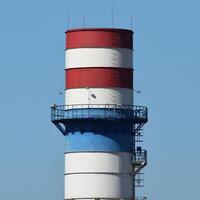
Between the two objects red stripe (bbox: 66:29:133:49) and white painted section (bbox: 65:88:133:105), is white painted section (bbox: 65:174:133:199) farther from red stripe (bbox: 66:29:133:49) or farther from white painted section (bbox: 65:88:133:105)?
red stripe (bbox: 66:29:133:49)

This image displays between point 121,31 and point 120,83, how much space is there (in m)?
3.59

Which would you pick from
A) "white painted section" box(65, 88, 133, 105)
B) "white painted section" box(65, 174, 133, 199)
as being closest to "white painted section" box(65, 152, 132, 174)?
"white painted section" box(65, 174, 133, 199)

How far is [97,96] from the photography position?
17375 cm

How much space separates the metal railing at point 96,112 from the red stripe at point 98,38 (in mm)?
3918

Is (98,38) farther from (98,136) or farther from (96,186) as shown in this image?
(96,186)

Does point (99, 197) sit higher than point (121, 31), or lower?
lower

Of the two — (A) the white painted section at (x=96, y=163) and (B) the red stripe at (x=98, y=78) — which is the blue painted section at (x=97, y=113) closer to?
(B) the red stripe at (x=98, y=78)

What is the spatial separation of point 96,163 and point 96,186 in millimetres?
1487

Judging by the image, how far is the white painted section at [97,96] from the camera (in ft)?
570

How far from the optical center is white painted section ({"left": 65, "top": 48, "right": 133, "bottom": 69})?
174 meters

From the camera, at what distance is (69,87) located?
573 feet

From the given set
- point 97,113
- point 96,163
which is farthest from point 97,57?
point 96,163

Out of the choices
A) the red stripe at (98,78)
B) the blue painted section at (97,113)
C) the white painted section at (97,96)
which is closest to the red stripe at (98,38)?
the red stripe at (98,78)

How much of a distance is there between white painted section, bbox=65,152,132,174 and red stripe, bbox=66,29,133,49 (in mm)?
7111
